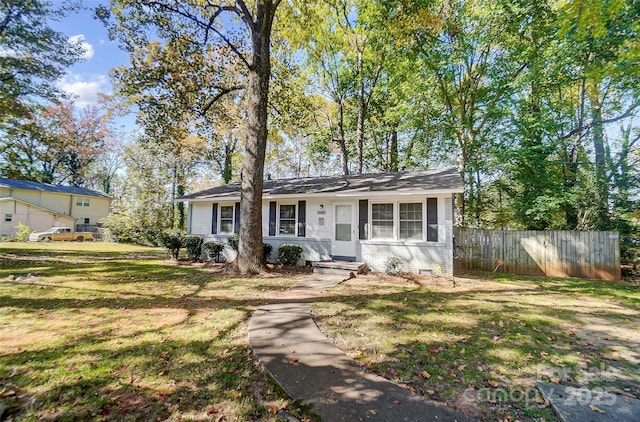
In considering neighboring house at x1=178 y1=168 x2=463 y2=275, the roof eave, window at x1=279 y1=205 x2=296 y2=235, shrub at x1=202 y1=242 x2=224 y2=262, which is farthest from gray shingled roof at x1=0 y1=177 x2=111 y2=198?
window at x1=279 y1=205 x2=296 y2=235

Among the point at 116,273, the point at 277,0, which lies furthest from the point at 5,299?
the point at 277,0

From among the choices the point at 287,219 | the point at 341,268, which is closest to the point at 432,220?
the point at 341,268

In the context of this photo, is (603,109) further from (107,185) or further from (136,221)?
(107,185)

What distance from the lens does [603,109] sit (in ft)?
Result: 46.8

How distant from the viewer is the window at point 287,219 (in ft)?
37.5

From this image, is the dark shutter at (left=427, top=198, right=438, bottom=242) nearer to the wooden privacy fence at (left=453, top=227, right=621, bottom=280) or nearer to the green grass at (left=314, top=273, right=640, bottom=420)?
the green grass at (left=314, top=273, right=640, bottom=420)

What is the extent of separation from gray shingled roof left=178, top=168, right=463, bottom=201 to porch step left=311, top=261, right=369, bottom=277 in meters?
2.69

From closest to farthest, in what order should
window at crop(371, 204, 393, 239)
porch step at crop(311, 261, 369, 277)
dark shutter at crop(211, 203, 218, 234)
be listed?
porch step at crop(311, 261, 369, 277)
window at crop(371, 204, 393, 239)
dark shutter at crop(211, 203, 218, 234)

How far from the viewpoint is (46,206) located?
993 inches

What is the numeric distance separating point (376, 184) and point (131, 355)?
898cm

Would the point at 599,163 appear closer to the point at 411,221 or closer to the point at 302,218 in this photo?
the point at 411,221

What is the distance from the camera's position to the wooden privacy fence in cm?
953

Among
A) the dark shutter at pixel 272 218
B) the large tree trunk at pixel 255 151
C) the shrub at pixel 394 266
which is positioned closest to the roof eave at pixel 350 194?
the dark shutter at pixel 272 218

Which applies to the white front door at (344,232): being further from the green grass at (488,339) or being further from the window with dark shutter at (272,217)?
the green grass at (488,339)
